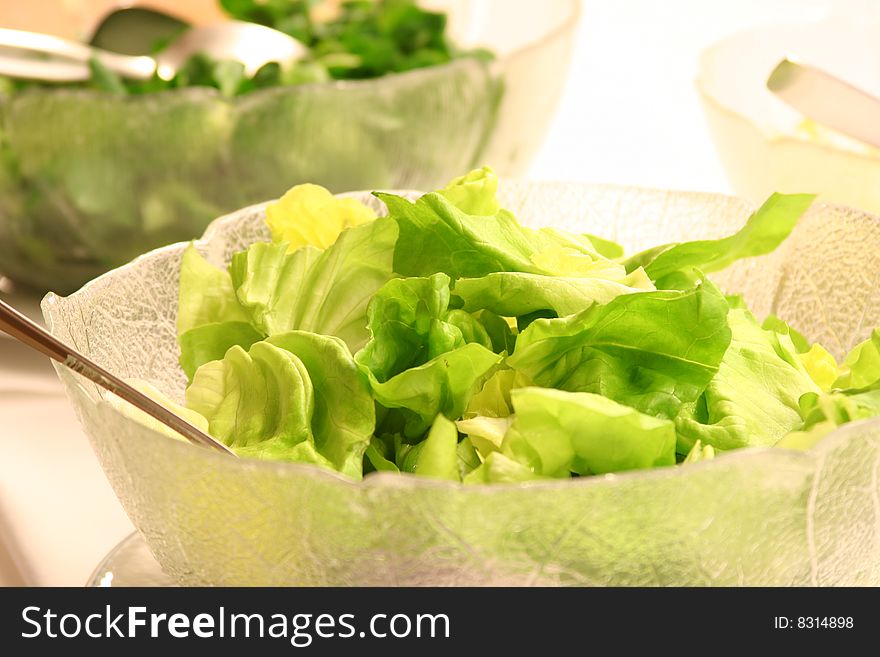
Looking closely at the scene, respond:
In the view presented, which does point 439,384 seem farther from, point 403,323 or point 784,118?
point 784,118

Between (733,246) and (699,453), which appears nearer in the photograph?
(699,453)

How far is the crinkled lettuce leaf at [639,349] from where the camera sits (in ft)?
1.23

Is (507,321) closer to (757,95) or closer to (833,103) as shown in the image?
(833,103)

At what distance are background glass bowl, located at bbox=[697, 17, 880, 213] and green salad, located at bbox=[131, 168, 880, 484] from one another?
0.56 ft

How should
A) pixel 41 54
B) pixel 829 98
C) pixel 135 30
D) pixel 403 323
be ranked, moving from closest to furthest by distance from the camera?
pixel 403 323, pixel 829 98, pixel 41 54, pixel 135 30

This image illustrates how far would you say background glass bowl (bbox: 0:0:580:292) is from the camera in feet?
2.15

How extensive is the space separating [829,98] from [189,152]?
353 mm

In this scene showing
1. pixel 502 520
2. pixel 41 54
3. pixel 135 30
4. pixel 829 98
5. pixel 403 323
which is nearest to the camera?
pixel 502 520

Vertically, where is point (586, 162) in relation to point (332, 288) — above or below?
below

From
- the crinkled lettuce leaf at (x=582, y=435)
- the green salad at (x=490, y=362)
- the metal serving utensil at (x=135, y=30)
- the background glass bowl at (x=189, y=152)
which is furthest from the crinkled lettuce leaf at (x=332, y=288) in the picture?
the metal serving utensil at (x=135, y=30)

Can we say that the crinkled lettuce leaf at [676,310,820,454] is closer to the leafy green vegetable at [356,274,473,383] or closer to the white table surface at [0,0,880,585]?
the leafy green vegetable at [356,274,473,383]

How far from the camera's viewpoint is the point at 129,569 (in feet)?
1.54

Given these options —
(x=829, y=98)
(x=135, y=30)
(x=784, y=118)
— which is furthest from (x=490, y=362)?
(x=135, y=30)
